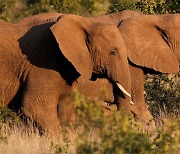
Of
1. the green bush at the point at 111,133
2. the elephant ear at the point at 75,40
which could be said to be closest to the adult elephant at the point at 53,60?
the elephant ear at the point at 75,40

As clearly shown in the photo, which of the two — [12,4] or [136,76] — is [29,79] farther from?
[12,4]

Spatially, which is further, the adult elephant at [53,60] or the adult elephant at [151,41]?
the adult elephant at [151,41]

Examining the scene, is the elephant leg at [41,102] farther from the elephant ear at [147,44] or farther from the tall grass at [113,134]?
the tall grass at [113,134]

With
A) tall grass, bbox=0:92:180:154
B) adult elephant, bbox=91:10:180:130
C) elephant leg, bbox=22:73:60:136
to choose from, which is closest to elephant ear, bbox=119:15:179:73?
adult elephant, bbox=91:10:180:130

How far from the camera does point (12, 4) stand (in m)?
21.5

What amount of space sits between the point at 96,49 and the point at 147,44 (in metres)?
2.05

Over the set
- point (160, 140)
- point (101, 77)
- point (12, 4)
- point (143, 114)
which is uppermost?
point (160, 140)

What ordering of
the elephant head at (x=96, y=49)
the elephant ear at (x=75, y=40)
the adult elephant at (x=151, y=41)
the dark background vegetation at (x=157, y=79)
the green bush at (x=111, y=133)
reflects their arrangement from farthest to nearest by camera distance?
1. the dark background vegetation at (x=157, y=79)
2. the adult elephant at (x=151, y=41)
3. the elephant head at (x=96, y=49)
4. the elephant ear at (x=75, y=40)
5. the green bush at (x=111, y=133)

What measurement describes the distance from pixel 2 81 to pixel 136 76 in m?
2.62

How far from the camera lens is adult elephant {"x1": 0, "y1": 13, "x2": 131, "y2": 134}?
33.6 ft

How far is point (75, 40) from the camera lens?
10719 millimetres

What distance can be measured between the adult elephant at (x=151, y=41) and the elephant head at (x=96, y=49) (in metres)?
1.62

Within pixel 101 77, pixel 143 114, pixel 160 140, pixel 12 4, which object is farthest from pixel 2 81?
pixel 12 4

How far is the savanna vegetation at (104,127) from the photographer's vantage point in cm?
631
